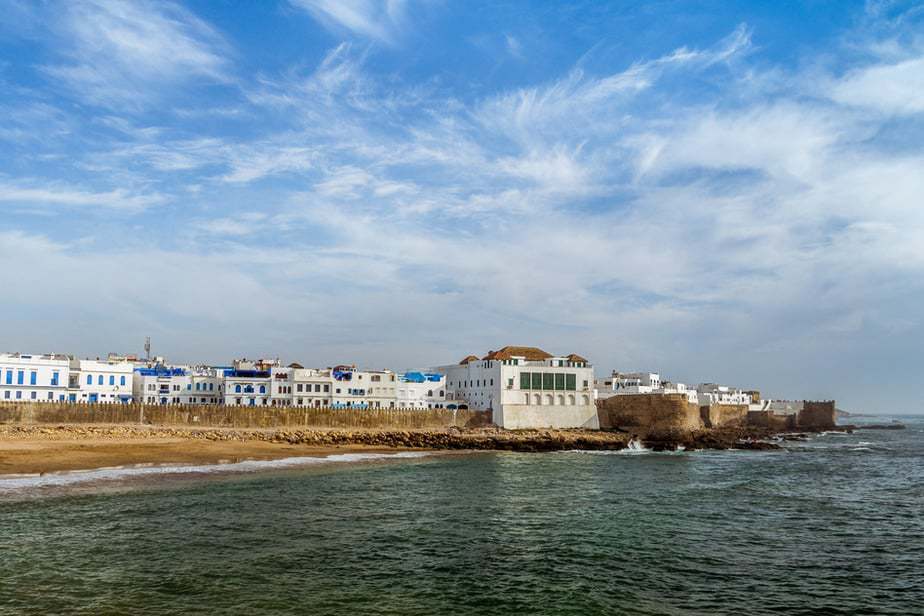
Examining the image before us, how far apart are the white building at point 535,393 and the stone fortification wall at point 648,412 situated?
2.49 m

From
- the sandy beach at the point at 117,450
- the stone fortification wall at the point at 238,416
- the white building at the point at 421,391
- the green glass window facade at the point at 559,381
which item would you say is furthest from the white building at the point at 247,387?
the green glass window facade at the point at 559,381

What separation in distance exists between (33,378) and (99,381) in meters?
7.14

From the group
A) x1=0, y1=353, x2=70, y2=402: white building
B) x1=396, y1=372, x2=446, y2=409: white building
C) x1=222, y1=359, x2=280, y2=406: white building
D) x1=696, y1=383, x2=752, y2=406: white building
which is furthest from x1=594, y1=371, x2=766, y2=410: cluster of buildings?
x1=0, y1=353, x2=70, y2=402: white building

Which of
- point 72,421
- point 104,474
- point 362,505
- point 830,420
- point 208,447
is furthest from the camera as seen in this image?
point 830,420

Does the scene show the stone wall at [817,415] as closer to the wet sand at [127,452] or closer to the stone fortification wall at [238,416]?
the stone fortification wall at [238,416]

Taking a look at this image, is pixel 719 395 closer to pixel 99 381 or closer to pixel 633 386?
pixel 633 386

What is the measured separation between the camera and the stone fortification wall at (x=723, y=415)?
111869mm

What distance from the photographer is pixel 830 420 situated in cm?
14012

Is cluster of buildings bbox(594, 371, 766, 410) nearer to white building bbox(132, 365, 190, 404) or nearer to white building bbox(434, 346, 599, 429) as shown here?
white building bbox(434, 346, 599, 429)

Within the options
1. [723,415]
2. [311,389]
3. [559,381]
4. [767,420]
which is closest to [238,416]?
[311,389]

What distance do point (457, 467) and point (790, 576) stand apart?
30623mm

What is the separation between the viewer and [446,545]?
76.6 feet

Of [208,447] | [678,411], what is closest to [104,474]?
[208,447]

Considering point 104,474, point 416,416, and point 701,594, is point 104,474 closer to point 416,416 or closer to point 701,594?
point 701,594
